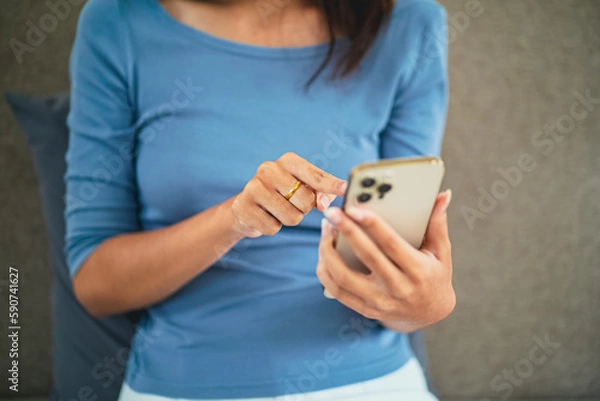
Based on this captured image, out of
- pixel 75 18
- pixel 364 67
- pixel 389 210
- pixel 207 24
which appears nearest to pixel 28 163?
pixel 75 18

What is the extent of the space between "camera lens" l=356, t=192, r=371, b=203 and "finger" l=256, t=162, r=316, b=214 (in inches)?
3.2

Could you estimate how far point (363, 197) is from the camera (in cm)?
34

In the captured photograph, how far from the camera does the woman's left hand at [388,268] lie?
355mm

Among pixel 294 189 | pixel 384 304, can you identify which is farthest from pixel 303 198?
pixel 384 304

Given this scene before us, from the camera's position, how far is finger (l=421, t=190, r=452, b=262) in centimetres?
40

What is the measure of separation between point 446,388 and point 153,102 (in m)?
0.80

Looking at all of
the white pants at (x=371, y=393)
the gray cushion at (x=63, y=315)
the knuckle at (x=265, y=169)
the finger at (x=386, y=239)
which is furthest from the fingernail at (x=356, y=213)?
the gray cushion at (x=63, y=315)

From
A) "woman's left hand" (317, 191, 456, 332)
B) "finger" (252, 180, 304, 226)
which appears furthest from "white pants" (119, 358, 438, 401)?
"finger" (252, 180, 304, 226)

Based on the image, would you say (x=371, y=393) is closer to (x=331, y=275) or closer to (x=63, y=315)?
(x=331, y=275)

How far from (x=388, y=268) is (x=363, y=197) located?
0.07 metres

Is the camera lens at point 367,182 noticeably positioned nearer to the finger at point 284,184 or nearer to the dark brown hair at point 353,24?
the finger at point 284,184

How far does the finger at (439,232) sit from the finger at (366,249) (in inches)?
1.8

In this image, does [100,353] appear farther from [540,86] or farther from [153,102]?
[540,86]

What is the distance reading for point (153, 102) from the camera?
0.60m
